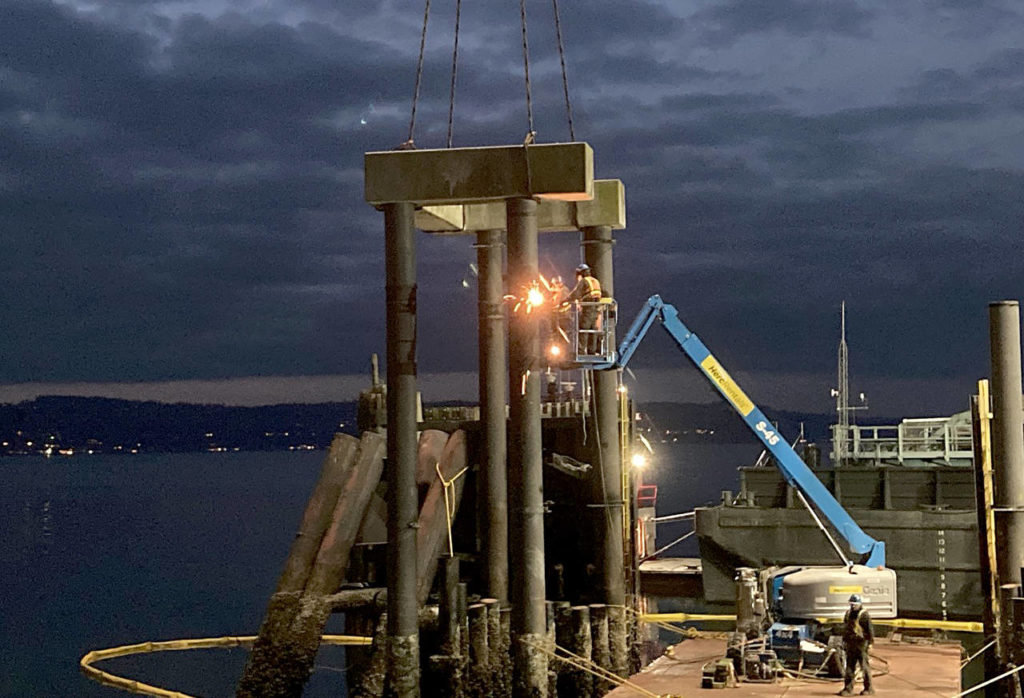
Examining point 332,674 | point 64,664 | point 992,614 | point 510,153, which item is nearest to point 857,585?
point 992,614

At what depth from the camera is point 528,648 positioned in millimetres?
19938

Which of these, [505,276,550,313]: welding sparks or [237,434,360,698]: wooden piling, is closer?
[505,276,550,313]: welding sparks

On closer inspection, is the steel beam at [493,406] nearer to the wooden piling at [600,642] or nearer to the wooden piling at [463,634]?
the wooden piling at [463,634]

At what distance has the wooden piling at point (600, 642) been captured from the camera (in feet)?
70.5

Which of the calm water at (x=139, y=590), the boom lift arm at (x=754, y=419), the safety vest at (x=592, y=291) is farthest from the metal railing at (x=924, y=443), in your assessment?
the safety vest at (x=592, y=291)

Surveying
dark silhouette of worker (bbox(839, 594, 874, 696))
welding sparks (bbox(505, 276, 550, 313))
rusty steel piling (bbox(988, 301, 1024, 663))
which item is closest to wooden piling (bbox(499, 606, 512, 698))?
welding sparks (bbox(505, 276, 550, 313))

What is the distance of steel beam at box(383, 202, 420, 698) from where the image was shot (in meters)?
20.2

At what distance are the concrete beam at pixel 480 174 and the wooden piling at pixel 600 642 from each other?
671cm

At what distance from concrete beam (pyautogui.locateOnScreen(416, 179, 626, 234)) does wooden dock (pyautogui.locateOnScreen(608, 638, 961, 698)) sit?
714 centimetres

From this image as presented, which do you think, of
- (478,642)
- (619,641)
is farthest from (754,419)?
(478,642)

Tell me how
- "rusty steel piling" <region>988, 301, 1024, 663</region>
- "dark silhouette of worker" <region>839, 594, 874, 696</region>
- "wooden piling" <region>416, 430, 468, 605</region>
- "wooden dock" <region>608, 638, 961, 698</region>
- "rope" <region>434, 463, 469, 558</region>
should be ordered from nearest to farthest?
"dark silhouette of worker" <region>839, 594, 874, 696</region> → "wooden dock" <region>608, 638, 961, 698</region> → "rusty steel piling" <region>988, 301, 1024, 663</region> → "wooden piling" <region>416, 430, 468, 605</region> → "rope" <region>434, 463, 469, 558</region>

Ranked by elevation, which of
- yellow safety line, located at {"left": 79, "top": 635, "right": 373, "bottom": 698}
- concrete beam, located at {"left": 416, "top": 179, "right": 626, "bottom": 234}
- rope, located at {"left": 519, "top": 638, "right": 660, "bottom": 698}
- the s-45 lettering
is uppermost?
concrete beam, located at {"left": 416, "top": 179, "right": 626, "bottom": 234}

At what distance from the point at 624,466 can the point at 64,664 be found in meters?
41.3

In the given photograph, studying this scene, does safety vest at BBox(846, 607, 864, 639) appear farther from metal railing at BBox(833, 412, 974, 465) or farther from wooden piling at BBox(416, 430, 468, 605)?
metal railing at BBox(833, 412, 974, 465)
